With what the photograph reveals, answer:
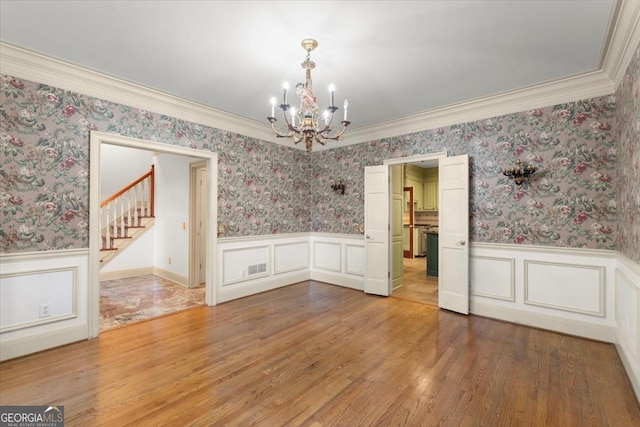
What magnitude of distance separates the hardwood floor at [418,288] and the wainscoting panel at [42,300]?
4205 millimetres

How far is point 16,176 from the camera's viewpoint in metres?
2.70

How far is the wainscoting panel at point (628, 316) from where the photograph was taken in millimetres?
2168

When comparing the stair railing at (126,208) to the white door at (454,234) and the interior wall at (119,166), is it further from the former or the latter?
the white door at (454,234)

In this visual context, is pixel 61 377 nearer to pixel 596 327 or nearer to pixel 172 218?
pixel 172 218

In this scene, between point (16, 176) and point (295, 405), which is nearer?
point (295, 405)

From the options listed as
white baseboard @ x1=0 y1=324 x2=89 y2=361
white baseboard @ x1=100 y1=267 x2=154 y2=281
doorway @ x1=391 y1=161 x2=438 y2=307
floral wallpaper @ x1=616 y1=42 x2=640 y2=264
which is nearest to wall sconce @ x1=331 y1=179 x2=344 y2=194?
doorway @ x1=391 y1=161 x2=438 y2=307

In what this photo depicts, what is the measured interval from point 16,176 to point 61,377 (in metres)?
1.89

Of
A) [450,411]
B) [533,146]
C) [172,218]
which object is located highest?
[533,146]

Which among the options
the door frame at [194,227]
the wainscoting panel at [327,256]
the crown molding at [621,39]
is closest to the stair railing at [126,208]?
the door frame at [194,227]

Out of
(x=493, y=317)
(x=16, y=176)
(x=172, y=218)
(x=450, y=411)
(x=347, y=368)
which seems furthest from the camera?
(x=172, y=218)

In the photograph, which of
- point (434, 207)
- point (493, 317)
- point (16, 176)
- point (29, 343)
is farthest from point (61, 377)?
point (434, 207)

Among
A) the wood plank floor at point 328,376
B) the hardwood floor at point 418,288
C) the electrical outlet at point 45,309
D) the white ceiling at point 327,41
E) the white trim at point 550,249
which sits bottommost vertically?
the wood plank floor at point 328,376

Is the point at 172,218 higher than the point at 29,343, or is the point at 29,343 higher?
the point at 172,218

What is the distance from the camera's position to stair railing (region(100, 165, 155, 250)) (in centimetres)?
579
